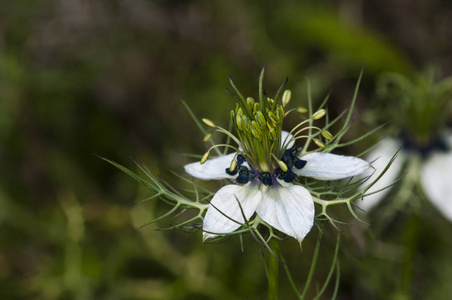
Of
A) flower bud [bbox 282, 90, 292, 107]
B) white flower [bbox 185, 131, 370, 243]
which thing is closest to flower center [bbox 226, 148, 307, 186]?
white flower [bbox 185, 131, 370, 243]

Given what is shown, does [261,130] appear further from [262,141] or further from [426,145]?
[426,145]

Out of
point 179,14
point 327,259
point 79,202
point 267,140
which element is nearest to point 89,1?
point 179,14

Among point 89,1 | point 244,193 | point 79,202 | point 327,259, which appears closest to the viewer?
point 244,193

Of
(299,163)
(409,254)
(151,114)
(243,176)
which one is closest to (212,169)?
(243,176)

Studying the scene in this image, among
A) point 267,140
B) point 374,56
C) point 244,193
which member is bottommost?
point 374,56

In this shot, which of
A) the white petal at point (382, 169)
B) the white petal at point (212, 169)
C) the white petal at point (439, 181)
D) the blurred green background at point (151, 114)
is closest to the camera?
the white petal at point (212, 169)

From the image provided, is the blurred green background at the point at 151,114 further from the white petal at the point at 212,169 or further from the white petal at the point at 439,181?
the white petal at the point at 212,169

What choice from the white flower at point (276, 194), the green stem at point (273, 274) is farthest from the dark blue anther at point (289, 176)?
the green stem at point (273, 274)

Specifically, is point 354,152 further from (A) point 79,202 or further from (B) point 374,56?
(A) point 79,202
